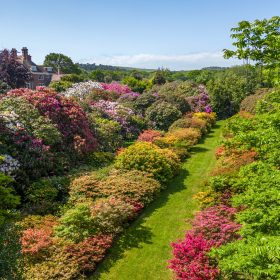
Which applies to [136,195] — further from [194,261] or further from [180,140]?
[180,140]

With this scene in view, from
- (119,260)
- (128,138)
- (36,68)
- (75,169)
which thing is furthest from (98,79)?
(119,260)

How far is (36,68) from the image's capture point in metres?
79.9

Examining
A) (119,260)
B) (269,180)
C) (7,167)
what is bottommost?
(119,260)

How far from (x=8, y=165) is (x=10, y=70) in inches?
1352

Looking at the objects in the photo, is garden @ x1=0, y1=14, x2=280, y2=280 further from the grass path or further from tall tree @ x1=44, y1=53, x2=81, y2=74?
tall tree @ x1=44, y1=53, x2=81, y2=74

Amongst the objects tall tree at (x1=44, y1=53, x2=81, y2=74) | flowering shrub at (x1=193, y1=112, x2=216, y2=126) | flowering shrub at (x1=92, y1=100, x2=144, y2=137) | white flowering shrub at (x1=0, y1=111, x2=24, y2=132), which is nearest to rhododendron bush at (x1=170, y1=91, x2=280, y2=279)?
white flowering shrub at (x1=0, y1=111, x2=24, y2=132)

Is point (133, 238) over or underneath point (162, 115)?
underneath

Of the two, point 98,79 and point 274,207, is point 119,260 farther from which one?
point 98,79

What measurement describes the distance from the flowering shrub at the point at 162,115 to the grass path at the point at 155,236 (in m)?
11.2

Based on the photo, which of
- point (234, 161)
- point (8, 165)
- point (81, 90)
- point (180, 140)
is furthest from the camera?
point (81, 90)

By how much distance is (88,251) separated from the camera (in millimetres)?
11188

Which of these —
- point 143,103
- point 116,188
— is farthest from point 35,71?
point 116,188

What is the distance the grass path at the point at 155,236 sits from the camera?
35.7 ft

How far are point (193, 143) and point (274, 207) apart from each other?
18148mm
